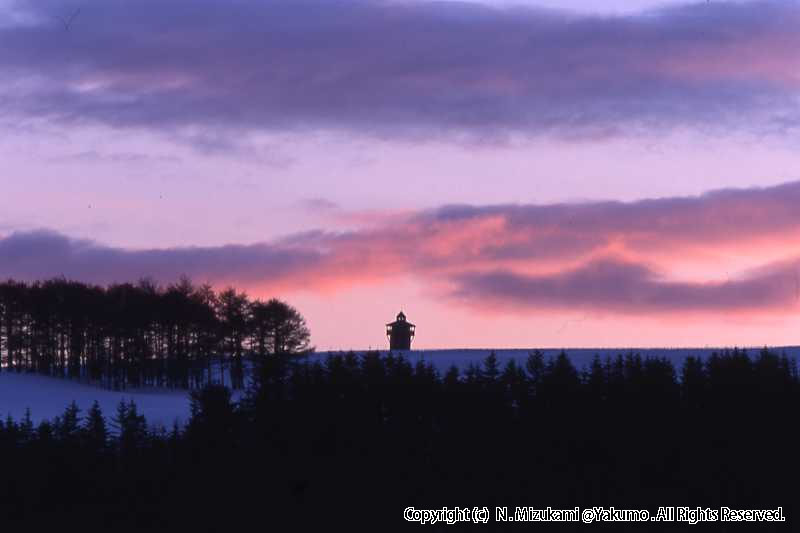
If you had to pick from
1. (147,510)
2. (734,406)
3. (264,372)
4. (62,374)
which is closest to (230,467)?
(147,510)

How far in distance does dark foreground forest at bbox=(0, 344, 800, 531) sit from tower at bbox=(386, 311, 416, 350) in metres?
53.1

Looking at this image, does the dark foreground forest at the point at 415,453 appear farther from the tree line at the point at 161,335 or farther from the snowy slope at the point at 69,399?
the tree line at the point at 161,335

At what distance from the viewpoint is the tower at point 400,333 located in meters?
188

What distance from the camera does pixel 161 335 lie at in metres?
194

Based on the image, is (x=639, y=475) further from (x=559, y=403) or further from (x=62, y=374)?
(x=62, y=374)

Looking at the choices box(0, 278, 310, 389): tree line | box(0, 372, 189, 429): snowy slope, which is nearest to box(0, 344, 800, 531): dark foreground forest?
box(0, 372, 189, 429): snowy slope

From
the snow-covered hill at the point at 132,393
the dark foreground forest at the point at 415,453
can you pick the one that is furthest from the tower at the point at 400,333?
the dark foreground forest at the point at 415,453

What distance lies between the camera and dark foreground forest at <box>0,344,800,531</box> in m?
115

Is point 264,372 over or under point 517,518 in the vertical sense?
over

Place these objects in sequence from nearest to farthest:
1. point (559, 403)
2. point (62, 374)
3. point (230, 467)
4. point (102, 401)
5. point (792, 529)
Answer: point (792, 529), point (230, 467), point (559, 403), point (102, 401), point (62, 374)

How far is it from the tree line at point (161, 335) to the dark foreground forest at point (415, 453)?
51880 millimetres

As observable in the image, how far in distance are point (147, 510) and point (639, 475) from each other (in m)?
36.5

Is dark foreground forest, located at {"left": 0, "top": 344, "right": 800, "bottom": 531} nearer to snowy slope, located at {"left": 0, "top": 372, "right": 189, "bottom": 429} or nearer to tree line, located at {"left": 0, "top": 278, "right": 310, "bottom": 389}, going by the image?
snowy slope, located at {"left": 0, "top": 372, "right": 189, "bottom": 429}

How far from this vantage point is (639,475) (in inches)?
4727
